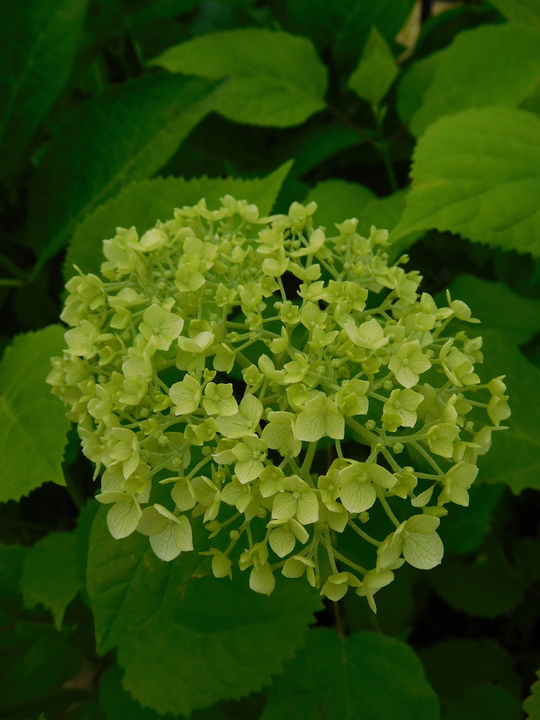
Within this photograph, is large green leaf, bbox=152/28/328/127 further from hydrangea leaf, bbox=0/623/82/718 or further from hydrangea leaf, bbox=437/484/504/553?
hydrangea leaf, bbox=0/623/82/718

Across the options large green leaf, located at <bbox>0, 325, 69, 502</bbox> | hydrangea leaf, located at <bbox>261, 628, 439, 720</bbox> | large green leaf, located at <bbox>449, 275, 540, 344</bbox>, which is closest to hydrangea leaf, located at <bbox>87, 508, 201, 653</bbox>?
large green leaf, located at <bbox>0, 325, 69, 502</bbox>

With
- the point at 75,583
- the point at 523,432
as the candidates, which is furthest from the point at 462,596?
the point at 75,583

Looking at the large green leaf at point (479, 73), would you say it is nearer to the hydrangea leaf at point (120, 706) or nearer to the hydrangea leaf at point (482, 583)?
the hydrangea leaf at point (482, 583)

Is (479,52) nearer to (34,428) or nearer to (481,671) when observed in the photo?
(34,428)

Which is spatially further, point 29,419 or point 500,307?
point 500,307

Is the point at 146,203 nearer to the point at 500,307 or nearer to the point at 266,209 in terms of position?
the point at 266,209

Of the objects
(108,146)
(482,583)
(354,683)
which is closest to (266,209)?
(108,146)
